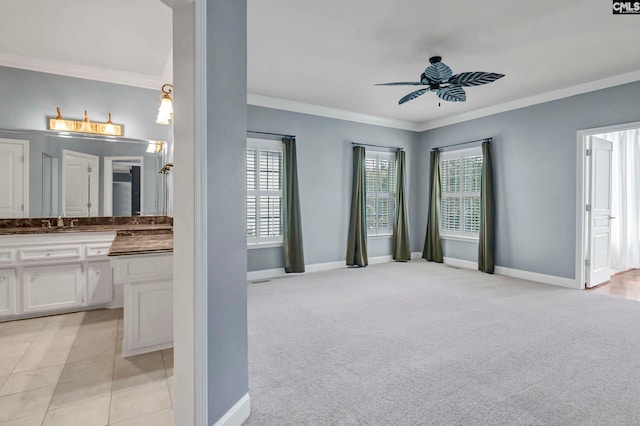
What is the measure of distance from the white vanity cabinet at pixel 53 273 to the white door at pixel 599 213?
243 inches

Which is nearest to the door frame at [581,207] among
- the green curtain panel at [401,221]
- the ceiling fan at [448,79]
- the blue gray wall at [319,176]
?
the ceiling fan at [448,79]

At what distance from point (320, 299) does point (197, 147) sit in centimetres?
305

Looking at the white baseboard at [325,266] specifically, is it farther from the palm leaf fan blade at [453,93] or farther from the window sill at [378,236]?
the palm leaf fan blade at [453,93]

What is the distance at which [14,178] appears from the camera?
3.71 meters

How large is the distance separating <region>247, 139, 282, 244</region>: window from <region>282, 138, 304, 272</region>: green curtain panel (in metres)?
0.13

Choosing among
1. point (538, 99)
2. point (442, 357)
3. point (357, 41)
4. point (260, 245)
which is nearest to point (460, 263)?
point (538, 99)

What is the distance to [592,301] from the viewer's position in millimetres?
4160

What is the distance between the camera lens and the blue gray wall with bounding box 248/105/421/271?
5.43m

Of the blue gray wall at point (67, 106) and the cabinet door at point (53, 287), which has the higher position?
the blue gray wall at point (67, 106)

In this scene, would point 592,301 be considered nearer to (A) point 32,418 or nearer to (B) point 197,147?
(B) point 197,147

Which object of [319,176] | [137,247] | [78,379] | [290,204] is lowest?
[78,379]

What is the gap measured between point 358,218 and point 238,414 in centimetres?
449

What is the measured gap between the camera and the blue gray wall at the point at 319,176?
5430mm

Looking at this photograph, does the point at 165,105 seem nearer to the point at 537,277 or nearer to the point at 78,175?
the point at 78,175
